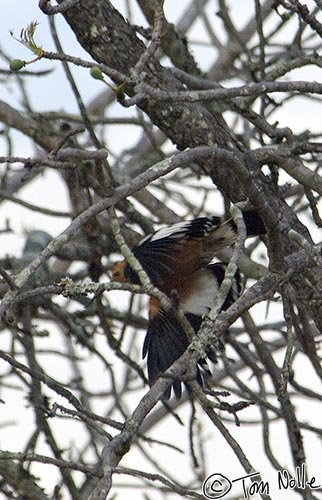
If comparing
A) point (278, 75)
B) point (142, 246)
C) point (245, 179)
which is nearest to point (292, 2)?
point (278, 75)

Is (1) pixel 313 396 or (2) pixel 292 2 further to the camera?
(1) pixel 313 396

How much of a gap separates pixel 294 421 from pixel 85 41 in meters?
1.32

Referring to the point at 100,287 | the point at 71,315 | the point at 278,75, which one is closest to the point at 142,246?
the point at 71,315

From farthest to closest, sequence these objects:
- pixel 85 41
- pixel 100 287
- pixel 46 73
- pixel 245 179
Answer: pixel 46 73 < pixel 85 41 < pixel 245 179 < pixel 100 287

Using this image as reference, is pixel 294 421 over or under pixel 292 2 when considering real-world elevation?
under

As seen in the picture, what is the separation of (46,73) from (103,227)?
645 millimetres

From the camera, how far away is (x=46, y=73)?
328cm

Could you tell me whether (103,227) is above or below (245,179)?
above

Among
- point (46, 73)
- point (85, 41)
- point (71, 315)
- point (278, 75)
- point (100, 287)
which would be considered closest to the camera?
point (100, 287)

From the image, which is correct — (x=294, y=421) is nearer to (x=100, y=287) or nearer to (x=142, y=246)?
(x=142, y=246)

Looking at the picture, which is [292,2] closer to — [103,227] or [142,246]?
[142,246]

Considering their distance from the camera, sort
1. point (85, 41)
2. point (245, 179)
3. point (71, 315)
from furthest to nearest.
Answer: point (71, 315) → point (85, 41) → point (245, 179)

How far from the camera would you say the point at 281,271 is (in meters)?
2.33

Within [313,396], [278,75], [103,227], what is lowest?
[313,396]
